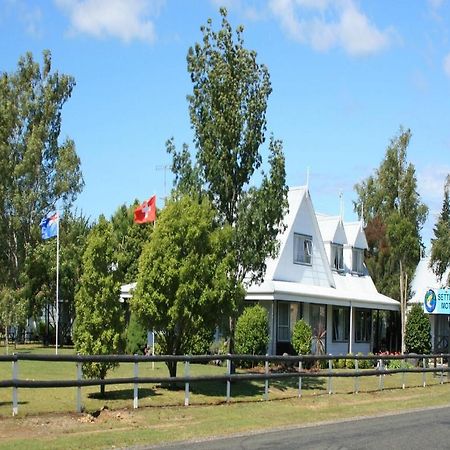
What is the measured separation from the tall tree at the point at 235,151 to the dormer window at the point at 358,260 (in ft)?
62.4

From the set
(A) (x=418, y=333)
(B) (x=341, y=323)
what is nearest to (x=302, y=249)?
(B) (x=341, y=323)

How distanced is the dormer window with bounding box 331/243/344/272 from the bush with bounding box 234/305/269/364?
39.3 ft

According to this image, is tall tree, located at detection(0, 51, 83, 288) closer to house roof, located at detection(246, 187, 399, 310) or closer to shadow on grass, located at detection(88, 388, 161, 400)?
house roof, located at detection(246, 187, 399, 310)

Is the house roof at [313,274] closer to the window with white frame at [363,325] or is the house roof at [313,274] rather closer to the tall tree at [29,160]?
the window with white frame at [363,325]

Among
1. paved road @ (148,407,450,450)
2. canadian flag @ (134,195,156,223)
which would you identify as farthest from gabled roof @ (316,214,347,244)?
paved road @ (148,407,450,450)

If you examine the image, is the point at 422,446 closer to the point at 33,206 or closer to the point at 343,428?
the point at 343,428

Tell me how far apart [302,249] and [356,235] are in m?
6.64

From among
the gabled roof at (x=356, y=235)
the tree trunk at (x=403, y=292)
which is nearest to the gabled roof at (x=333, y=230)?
the gabled roof at (x=356, y=235)

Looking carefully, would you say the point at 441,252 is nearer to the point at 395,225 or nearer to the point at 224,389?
the point at 395,225

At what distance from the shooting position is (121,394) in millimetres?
18422

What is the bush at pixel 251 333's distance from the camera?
28828mm

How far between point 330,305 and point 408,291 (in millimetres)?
8702

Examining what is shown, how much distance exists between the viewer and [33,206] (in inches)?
1478

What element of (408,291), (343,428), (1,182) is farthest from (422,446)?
(408,291)
